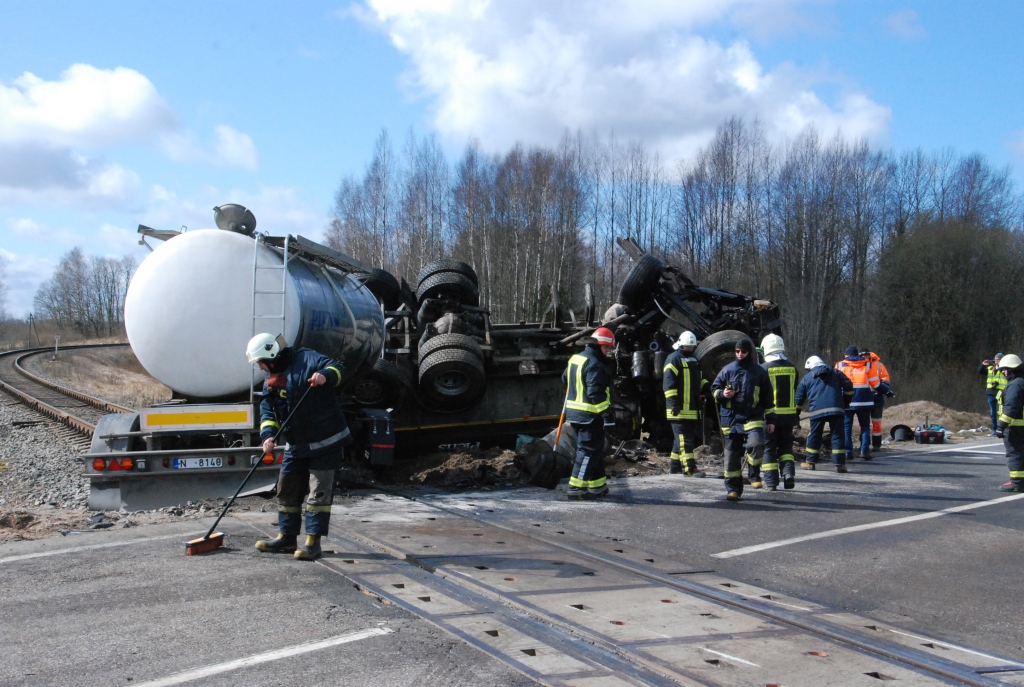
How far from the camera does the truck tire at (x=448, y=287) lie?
1318 cm

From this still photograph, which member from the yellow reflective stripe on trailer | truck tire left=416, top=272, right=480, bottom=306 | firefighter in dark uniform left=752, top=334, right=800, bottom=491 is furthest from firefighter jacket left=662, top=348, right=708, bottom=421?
the yellow reflective stripe on trailer

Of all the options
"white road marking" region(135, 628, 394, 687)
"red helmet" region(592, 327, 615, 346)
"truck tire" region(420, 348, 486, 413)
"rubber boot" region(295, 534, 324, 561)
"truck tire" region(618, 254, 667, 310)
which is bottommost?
"white road marking" region(135, 628, 394, 687)

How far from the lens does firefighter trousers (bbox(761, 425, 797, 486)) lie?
923cm

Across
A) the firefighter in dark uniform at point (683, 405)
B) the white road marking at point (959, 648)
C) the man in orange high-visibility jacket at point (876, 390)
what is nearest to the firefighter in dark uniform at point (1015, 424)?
the firefighter in dark uniform at point (683, 405)

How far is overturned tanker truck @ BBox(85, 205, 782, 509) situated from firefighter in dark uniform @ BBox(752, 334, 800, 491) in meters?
2.64

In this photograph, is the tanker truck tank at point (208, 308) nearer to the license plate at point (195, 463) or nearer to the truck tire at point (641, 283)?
the license plate at point (195, 463)

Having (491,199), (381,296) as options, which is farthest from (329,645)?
(491,199)

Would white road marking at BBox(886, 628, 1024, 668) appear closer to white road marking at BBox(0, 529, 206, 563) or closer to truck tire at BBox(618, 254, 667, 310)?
white road marking at BBox(0, 529, 206, 563)

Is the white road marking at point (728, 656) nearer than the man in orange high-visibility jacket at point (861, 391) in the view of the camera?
Yes

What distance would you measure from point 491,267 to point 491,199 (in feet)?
10.4

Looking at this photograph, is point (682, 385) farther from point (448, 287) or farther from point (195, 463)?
point (195, 463)

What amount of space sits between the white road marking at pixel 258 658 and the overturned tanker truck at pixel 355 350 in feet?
7.33

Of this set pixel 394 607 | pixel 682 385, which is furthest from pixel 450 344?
pixel 394 607

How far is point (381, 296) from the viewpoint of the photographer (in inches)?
502
